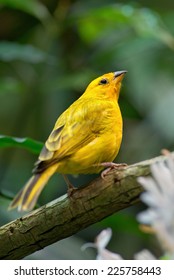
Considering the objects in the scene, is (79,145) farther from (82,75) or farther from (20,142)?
(82,75)

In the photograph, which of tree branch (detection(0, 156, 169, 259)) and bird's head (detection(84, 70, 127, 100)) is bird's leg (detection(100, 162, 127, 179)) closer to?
tree branch (detection(0, 156, 169, 259))

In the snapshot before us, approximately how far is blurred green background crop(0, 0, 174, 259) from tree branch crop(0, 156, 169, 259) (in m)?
0.96

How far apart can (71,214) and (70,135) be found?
0.35 m

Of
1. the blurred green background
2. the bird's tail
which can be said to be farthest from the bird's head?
the blurred green background

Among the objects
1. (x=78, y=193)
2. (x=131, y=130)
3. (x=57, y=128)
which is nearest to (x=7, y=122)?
(x=131, y=130)

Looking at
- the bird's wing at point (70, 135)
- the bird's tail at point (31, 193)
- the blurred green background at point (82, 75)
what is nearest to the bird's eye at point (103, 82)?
the bird's wing at point (70, 135)

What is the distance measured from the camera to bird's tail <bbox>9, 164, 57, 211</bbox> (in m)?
1.50

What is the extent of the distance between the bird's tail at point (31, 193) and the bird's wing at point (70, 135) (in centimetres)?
2

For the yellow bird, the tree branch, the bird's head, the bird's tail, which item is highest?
the bird's head

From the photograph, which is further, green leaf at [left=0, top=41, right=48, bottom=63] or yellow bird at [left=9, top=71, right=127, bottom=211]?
green leaf at [left=0, top=41, right=48, bottom=63]

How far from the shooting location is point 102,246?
2.92 feet

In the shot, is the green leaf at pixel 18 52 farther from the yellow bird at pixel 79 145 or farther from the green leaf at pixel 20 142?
the green leaf at pixel 20 142

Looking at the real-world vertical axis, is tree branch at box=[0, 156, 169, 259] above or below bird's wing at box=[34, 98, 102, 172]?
below
